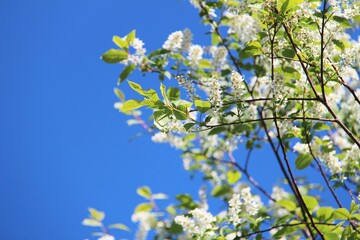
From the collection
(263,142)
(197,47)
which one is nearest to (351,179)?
(263,142)

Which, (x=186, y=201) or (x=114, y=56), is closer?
(x=114, y=56)

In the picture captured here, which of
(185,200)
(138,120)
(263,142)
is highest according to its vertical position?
(138,120)

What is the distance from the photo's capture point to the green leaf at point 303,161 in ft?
8.54

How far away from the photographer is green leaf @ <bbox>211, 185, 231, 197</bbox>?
3557 mm

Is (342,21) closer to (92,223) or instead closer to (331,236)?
(331,236)

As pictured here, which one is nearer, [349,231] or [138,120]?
[349,231]

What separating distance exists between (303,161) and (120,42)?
4.56 feet

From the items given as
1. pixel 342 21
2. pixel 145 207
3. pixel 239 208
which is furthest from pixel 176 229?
pixel 342 21

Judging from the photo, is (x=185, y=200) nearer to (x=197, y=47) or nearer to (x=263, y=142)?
(x=263, y=142)

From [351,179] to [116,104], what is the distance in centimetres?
215

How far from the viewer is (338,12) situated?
6.32 ft

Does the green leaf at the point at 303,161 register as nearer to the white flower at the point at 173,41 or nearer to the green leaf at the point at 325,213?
the green leaf at the point at 325,213

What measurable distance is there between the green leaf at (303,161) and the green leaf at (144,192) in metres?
1.29

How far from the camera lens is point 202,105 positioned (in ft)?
5.70
